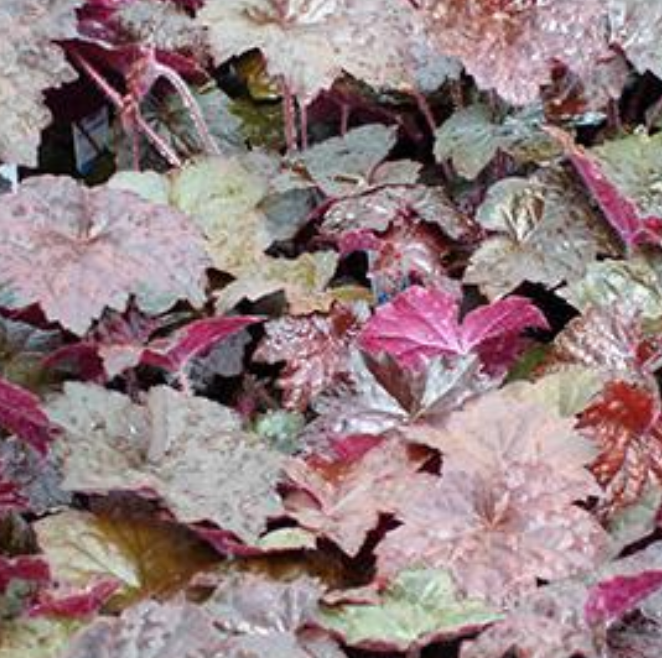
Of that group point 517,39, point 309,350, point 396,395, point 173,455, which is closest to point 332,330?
point 309,350

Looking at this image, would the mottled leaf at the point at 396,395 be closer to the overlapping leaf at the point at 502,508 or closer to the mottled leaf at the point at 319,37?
the overlapping leaf at the point at 502,508

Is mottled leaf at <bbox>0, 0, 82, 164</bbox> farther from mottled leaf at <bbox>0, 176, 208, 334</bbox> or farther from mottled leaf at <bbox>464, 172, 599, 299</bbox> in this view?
mottled leaf at <bbox>464, 172, 599, 299</bbox>

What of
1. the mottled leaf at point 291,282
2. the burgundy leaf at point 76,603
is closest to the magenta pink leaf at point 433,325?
the mottled leaf at point 291,282

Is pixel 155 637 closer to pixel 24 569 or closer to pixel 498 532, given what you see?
pixel 24 569

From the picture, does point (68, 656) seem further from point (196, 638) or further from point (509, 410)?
point (509, 410)

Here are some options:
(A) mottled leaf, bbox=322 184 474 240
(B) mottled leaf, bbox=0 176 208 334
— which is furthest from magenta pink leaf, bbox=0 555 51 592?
(A) mottled leaf, bbox=322 184 474 240
